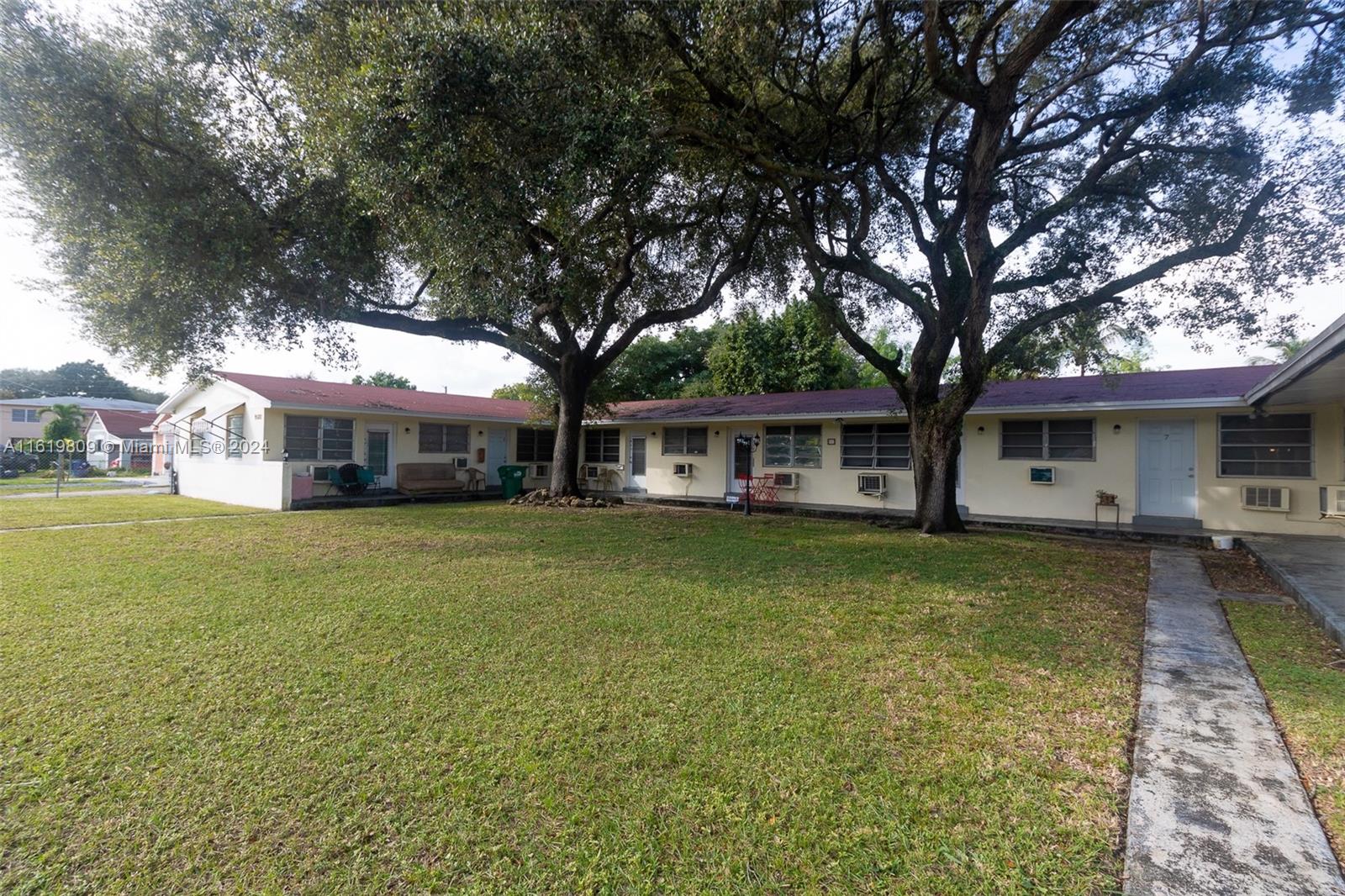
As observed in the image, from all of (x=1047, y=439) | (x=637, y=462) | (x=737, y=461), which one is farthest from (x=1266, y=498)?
(x=637, y=462)

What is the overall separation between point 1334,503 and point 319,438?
19.6m

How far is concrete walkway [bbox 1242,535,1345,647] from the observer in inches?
190

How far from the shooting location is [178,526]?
9.95 meters

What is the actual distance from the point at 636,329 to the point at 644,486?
207 inches

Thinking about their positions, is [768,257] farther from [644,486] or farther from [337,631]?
[337,631]

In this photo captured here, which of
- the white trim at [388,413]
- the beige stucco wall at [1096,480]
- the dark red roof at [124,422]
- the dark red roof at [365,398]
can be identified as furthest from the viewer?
the dark red roof at [124,422]

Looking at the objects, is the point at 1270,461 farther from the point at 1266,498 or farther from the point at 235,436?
the point at 235,436

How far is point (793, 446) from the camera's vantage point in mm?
14352

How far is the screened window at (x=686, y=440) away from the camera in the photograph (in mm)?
15938

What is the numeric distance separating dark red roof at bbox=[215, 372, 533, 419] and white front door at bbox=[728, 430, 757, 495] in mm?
6990

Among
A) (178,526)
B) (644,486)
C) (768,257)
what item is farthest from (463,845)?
(644,486)

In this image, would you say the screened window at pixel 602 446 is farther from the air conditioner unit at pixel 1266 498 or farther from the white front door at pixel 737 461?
the air conditioner unit at pixel 1266 498

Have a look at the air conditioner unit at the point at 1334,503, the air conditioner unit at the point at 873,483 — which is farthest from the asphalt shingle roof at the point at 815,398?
the air conditioner unit at the point at 1334,503

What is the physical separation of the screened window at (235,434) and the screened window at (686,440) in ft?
35.6
